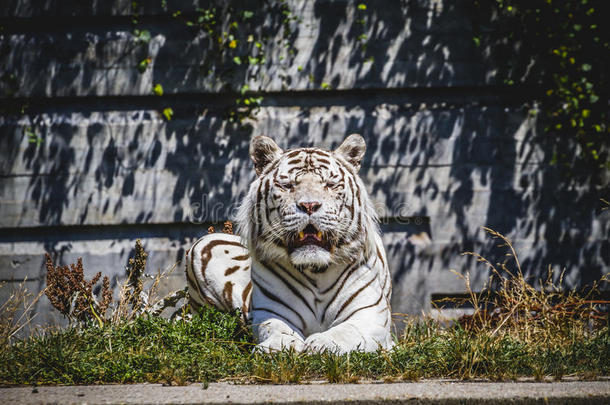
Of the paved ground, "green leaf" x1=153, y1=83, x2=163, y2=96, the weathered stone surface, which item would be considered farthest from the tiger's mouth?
"green leaf" x1=153, y1=83, x2=163, y2=96

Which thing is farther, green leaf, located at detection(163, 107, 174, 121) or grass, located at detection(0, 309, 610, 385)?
green leaf, located at detection(163, 107, 174, 121)

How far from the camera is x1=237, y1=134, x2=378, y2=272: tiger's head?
3.10 m

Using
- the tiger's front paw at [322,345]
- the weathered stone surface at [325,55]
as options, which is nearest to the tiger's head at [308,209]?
the tiger's front paw at [322,345]

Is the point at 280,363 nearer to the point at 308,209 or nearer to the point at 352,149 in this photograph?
the point at 308,209

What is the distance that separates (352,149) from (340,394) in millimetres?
1904

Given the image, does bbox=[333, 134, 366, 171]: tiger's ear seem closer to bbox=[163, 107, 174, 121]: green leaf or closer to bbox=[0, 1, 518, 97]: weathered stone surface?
bbox=[0, 1, 518, 97]: weathered stone surface

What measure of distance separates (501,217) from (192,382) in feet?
13.6

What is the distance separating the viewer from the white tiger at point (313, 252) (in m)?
3.10

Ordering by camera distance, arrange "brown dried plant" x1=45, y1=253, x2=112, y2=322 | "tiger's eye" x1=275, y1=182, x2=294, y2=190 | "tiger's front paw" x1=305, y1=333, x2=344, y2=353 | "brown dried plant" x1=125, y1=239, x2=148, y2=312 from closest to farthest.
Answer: "tiger's front paw" x1=305, y1=333, x2=344, y2=353 < "tiger's eye" x1=275, y1=182, x2=294, y2=190 < "brown dried plant" x1=45, y1=253, x2=112, y2=322 < "brown dried plant" x1=125, y1=239, x2=148, y2=312

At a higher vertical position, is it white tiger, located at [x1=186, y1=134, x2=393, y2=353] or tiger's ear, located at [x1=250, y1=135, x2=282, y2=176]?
tiger's ear, located at [x1=250, y1=135, x2=282, y2=176]

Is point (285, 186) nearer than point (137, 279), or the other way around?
point (285, 186)

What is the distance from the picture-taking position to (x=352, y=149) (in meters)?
3.65

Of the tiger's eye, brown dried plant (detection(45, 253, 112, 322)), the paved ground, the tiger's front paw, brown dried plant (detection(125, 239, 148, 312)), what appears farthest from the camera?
brown dried plant (detection(125, 239, 148, 312))

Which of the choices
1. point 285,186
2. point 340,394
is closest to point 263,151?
point 285,186
